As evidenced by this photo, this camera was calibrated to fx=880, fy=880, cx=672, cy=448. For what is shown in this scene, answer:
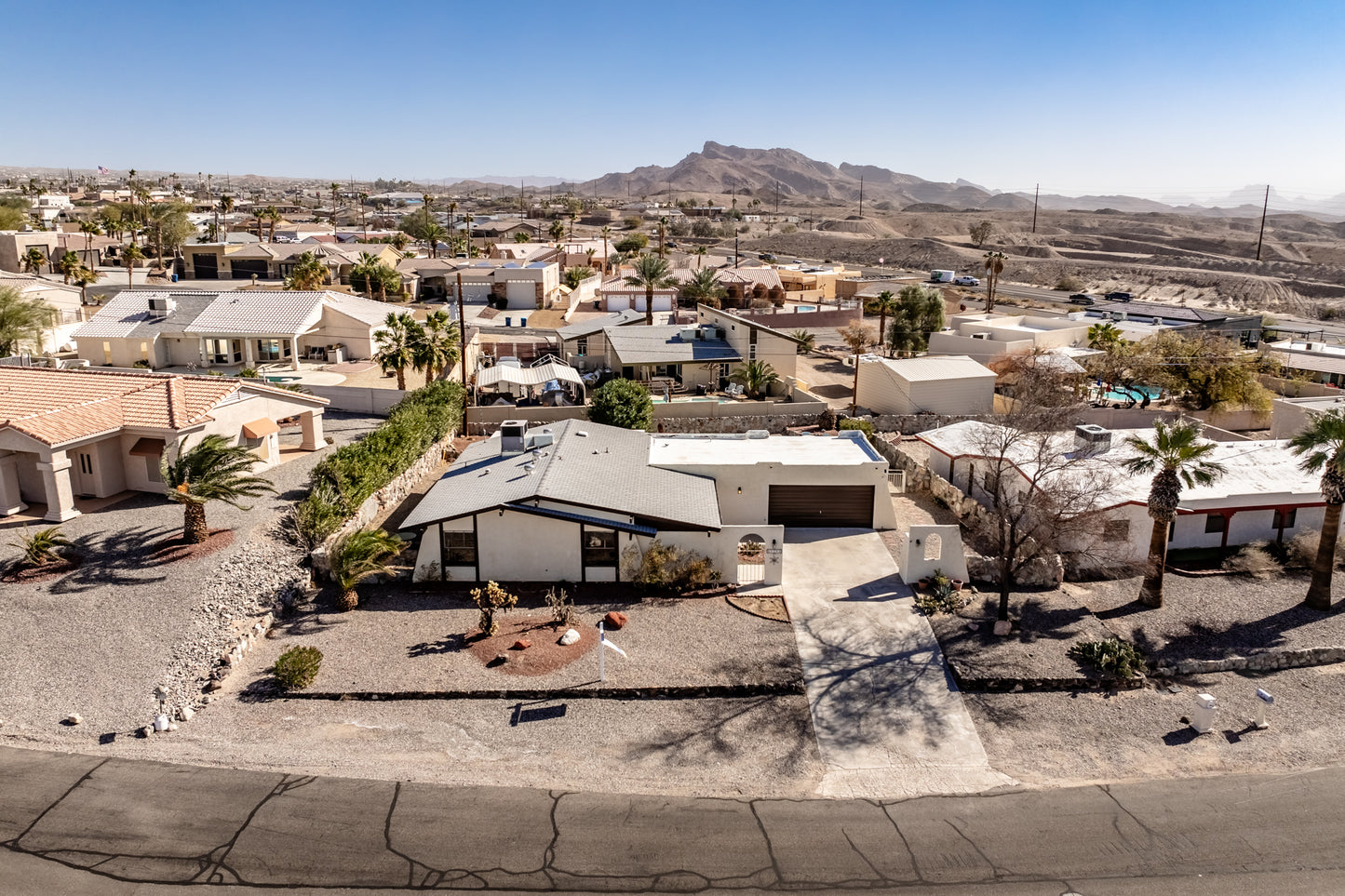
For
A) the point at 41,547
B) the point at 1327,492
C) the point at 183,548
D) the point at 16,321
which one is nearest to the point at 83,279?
the point at 16,321

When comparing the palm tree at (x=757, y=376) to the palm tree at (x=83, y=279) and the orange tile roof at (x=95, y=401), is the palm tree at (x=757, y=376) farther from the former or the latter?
the palm tree at (x=83, y=279)

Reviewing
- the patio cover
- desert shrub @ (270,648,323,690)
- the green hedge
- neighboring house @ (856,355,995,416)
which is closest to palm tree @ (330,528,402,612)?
the green hedge

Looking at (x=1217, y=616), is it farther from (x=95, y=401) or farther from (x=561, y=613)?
(x=95, y=401)

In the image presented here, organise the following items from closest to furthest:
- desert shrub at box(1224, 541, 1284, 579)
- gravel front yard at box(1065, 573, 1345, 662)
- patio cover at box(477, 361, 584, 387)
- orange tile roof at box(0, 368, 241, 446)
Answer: gravel front yard at box(1065, 573, 1345, 662), desert shrub at box(1224, 541, 1284, 579), orange tile roof at box(0, 368, 241, 446), patio cover at box(477, 361, 584, 387)

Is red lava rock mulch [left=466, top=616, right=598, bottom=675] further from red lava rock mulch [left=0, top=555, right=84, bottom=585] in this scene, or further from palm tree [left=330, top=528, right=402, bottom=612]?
red lava rock mulch [left=0, top=555, right=84, bottom=585]

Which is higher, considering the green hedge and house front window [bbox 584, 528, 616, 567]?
the green hedge

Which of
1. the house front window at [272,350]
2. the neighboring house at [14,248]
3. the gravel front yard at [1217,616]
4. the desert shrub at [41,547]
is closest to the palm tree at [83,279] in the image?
the neighboring house at [14,248]

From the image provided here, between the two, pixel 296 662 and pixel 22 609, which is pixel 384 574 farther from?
pixel 22 609
